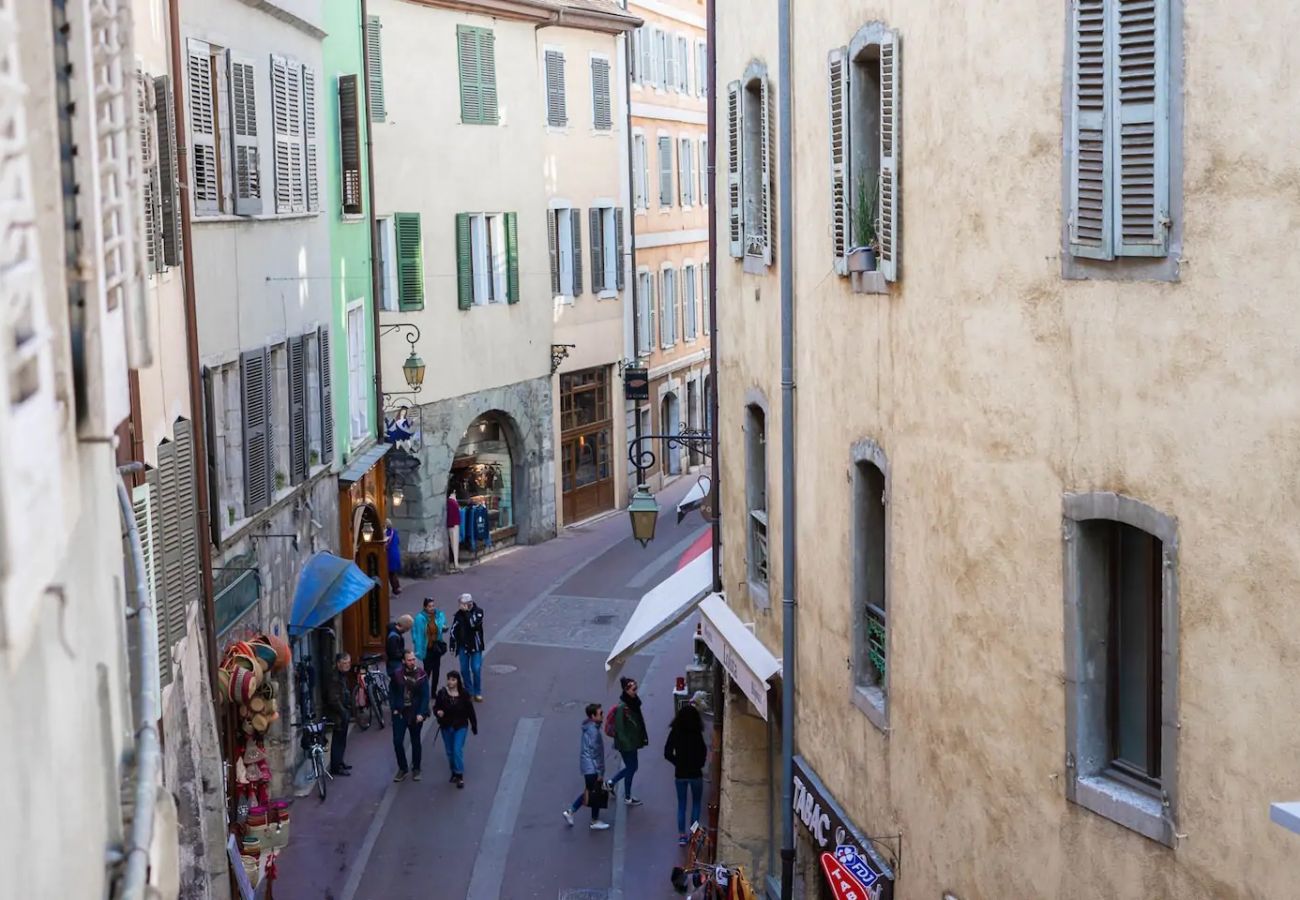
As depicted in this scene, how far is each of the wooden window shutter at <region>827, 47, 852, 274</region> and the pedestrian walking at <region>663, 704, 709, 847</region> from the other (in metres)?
6.33

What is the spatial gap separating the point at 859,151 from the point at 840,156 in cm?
24

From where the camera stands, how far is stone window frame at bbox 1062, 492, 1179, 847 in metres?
8.91

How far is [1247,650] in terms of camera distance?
8.31 m

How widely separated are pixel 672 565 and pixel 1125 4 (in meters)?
25.4

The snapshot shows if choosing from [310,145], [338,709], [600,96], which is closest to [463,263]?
[600,96]

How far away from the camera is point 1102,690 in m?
9.79

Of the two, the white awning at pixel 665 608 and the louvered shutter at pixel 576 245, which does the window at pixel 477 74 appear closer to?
the louvered shutter at pixel 576 245

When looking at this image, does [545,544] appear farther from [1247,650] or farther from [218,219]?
[1247,650]

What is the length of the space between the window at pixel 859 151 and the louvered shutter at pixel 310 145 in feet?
37.9

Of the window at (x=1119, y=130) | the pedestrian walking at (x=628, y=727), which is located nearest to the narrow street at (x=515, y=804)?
the pedestrian walking at (x=628, y=727)

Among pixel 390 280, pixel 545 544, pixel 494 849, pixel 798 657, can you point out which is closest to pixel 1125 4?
pixel 798 657

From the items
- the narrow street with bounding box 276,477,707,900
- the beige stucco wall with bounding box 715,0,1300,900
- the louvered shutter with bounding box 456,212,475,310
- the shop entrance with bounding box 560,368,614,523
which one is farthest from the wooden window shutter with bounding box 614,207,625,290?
the beige stucco wall with bounding box 715,0,1300,900

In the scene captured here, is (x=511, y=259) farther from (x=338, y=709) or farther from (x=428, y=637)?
(x=338, y=709)

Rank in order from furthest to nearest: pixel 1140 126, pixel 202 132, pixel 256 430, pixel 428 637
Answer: pixel 428 637 → pixel 256 430 → pixel 202 132 → pixel 1140 126
